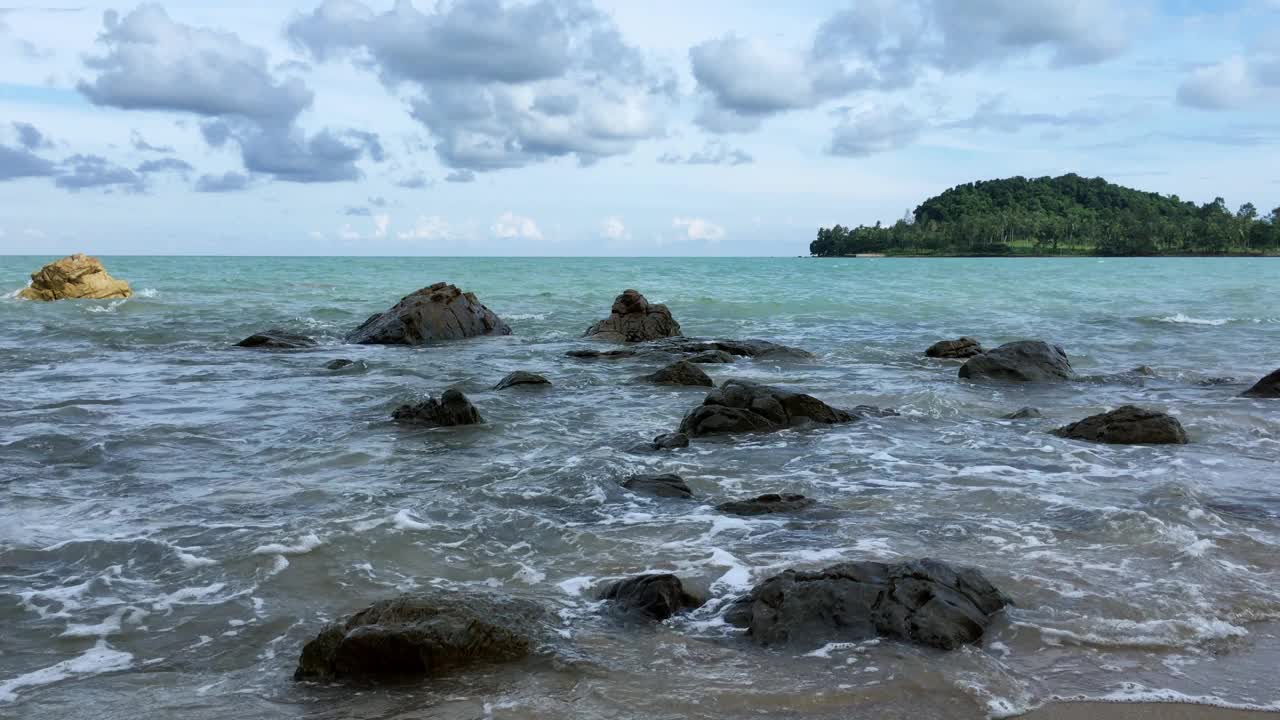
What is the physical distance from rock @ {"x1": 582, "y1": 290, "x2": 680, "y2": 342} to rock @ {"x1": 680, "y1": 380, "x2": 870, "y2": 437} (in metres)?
9.87

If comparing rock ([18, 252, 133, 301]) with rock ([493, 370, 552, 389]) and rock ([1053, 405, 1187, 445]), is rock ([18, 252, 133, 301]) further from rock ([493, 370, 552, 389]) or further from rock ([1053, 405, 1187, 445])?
rock ([1053, 405, 1187, 445])

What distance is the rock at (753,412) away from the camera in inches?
419

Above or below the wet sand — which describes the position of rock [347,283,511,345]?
above

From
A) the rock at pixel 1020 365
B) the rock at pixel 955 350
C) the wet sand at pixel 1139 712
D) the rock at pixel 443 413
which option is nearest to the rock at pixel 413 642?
the wet sand at pixel 1139 712

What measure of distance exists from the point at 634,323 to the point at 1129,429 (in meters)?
12.8

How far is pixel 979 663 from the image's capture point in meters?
4.66

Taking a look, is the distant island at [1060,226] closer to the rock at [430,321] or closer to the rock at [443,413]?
the rock at [430,321]

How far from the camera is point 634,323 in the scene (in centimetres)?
2169

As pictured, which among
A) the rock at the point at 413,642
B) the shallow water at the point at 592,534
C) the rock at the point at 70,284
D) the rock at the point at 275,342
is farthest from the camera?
the rock at the point at 70,284

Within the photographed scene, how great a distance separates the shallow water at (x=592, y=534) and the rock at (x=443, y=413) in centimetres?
26

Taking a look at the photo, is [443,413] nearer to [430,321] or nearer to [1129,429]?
[1129,429]

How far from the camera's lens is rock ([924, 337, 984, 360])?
18.2 meters

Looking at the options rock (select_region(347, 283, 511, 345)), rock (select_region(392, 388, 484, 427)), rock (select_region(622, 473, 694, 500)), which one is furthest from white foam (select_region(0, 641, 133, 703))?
rock (select_region(347, 283, 511, 345))

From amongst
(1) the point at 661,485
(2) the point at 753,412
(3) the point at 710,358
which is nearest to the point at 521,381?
(2) the point at 753,412
